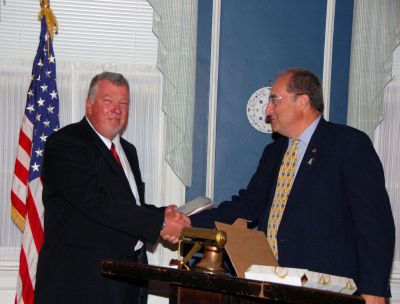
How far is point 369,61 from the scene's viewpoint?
14.1 feet

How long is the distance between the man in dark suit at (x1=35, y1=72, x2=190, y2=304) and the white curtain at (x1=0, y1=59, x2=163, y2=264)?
0.84 metres

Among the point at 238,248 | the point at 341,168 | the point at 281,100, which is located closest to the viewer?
the point at 238,248

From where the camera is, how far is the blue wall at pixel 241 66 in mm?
4234

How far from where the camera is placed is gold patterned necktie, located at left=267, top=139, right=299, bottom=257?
2.96 meters

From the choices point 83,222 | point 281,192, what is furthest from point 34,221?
point 281,192

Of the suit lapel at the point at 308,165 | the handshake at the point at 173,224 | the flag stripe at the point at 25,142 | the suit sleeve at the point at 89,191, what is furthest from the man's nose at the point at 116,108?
the suit lapel at the point at 308,165

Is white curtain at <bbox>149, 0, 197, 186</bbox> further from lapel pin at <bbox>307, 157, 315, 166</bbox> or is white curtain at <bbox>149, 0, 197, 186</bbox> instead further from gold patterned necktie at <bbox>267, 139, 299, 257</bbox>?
lapel pin at <bbox>307, 157, 315, 166</bbox>

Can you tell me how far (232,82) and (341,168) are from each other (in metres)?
1.64

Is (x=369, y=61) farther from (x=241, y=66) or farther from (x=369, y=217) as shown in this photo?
(x=369, y=217)

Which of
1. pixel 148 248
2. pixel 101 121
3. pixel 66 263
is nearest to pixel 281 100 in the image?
pixel 101 121

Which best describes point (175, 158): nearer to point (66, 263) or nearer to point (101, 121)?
point (101, 121)

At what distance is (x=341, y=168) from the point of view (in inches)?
110

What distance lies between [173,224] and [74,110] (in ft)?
4.31

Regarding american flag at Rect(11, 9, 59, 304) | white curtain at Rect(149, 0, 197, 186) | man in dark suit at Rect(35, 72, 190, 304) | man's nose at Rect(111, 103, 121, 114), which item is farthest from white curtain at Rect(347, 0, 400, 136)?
american flag at Rect(11, 9, 59, 304)
